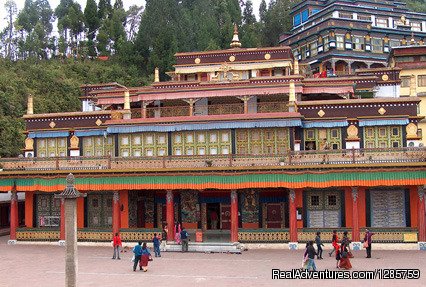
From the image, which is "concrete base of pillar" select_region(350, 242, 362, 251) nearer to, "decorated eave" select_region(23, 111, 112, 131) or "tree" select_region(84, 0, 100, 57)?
"decorated eave" select_region(23, 111, 112, 131)

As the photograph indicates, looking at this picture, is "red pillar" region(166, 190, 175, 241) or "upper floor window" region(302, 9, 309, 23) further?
"upper floor window" region(302, 9, 309, 23)

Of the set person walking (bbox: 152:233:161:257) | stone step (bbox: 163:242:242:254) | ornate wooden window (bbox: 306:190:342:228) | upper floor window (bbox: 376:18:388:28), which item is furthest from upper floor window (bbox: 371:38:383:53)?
person walking (bbox: 152:233:161:257)

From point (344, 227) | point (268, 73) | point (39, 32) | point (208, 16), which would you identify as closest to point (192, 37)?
point (208, 16)

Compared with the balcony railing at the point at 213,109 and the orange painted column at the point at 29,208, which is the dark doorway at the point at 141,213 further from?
the orange painted column at the point at 29,208

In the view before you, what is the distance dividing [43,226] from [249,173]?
13.7 metres

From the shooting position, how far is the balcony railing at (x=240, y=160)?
2958cm

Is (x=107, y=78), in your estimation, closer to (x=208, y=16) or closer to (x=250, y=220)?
(x=208, y=16)

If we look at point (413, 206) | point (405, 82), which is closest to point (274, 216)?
point (413, 206)

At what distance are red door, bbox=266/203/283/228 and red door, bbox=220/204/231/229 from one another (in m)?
2.39

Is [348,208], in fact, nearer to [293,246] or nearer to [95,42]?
[293,246]

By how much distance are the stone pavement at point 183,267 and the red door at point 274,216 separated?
11.8 ft

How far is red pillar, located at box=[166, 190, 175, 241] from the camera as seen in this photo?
31391 mm

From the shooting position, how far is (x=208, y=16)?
7775 cm

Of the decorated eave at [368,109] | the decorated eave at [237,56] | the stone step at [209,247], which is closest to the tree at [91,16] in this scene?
the decorated eave at [237,56]
